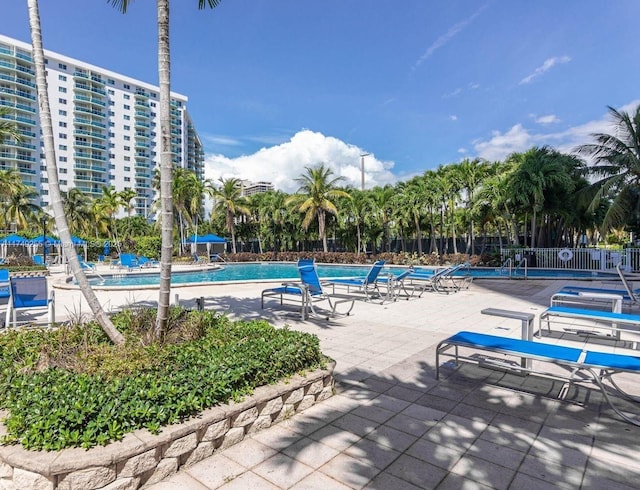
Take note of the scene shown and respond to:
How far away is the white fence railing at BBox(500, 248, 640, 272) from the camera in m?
16.9

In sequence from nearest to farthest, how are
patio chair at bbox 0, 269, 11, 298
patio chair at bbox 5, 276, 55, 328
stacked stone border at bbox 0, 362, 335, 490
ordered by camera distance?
stacked stone border at bbox 0, 362, 335, 490, patio chair at bbox 5, 276, 55, 328, patio chair at bbox 0, 269, 11, 298

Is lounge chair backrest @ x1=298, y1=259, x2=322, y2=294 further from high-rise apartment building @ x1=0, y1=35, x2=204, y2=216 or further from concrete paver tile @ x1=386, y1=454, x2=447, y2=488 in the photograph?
high-rise apartment building @ x1=0, y1=35, x2=204, y2=216

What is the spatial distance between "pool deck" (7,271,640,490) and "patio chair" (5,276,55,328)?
207 centimetres

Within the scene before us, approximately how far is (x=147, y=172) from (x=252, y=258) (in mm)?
61925

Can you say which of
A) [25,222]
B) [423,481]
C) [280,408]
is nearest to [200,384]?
[280,408]

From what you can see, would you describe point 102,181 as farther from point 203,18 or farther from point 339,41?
point 203,18

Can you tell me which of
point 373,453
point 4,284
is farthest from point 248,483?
point 4,284

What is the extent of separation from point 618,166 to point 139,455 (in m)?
25.0

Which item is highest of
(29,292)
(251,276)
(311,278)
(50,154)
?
(50,154)

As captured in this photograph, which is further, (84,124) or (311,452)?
(84,124)

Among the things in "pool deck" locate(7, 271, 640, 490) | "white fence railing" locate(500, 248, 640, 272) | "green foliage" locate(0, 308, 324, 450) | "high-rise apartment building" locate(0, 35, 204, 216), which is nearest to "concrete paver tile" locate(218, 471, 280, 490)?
"pool deck" locate(7, 271, 640, 490)

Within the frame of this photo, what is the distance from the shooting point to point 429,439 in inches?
113

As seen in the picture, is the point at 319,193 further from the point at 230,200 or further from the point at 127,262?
the point at 127,262

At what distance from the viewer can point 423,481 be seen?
2365 millimetres
